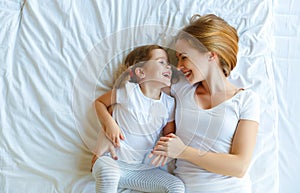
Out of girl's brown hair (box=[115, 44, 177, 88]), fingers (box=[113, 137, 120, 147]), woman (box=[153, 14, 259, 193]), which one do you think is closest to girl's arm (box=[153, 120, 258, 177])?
woman (box=[153, 14, 259, 193])

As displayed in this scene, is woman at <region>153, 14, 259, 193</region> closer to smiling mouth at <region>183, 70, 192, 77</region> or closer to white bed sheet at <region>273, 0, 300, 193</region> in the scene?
smiling mouth at <region>183, 70, 192, 77</region>

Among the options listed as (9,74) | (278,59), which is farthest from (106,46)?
(278,59)

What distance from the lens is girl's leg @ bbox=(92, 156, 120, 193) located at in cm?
109

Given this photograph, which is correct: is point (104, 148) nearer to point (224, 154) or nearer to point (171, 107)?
point (171, 107)

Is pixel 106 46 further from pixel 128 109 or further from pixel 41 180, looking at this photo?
pixel 41 180

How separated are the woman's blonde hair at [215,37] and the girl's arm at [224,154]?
19 cm

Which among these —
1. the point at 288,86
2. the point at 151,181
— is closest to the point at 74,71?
the point at 151,181

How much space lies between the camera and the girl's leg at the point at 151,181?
1.11m

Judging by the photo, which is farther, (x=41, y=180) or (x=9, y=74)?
(x=9, y=74)

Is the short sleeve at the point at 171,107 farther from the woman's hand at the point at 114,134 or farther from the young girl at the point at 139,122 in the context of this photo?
the woman's hand at the point at 114,134

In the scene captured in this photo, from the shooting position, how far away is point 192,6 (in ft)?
4.42

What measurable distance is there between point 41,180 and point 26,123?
180mm

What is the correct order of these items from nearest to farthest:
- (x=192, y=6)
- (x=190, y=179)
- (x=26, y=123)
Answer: (x=190, y=179) < (x=26, y=123) < (x=192, y=6)

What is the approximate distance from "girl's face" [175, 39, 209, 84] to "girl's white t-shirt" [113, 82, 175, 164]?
0.09 m
